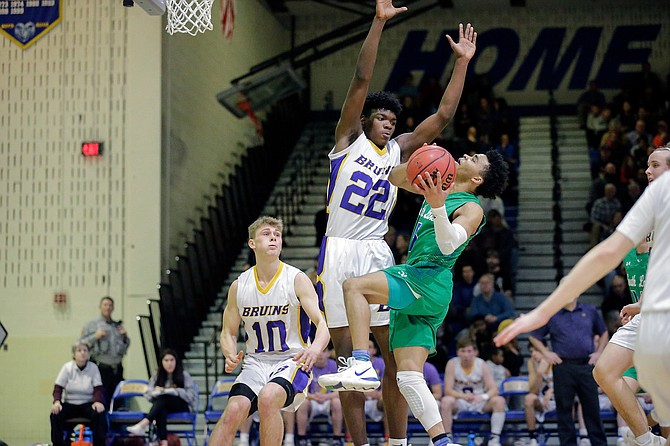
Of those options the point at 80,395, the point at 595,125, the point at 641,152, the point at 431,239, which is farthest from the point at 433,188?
the point at 595,125

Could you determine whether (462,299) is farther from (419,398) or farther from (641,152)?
(419,398)

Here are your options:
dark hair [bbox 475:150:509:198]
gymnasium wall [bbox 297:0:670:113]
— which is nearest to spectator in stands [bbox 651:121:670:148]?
gymnasium wall [bbox 297:0:670:113]

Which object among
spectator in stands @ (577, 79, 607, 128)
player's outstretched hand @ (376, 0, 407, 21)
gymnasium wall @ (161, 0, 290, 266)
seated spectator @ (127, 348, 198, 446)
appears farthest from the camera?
spectator in stands @ (577, 79, 607, 128)

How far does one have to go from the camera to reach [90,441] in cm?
1256

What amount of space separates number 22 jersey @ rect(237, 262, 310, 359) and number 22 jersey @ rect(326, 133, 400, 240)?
0.65 metres

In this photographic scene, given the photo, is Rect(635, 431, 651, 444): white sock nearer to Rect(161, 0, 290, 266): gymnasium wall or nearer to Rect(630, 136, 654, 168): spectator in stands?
Rect(161, 0, 290, 266): gymnasium wall

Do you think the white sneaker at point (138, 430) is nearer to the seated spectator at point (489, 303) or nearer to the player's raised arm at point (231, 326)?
the seated spectator at point (489, 303)

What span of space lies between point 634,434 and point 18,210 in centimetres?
1095

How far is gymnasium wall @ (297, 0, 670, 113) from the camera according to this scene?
74.8ft

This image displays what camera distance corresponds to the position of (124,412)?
13320mm

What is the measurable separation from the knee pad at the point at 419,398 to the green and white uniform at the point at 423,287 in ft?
0.85

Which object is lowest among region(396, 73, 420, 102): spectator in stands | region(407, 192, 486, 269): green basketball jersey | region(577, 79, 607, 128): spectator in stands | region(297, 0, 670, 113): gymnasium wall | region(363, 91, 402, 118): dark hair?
region(407, 192, 486, 269): green basketball jersey

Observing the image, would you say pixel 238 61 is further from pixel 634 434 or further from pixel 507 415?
pixel 634 434

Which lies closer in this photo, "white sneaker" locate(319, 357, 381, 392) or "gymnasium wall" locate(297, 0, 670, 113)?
"white sneaker" locate(319, 357, 381, 392)
